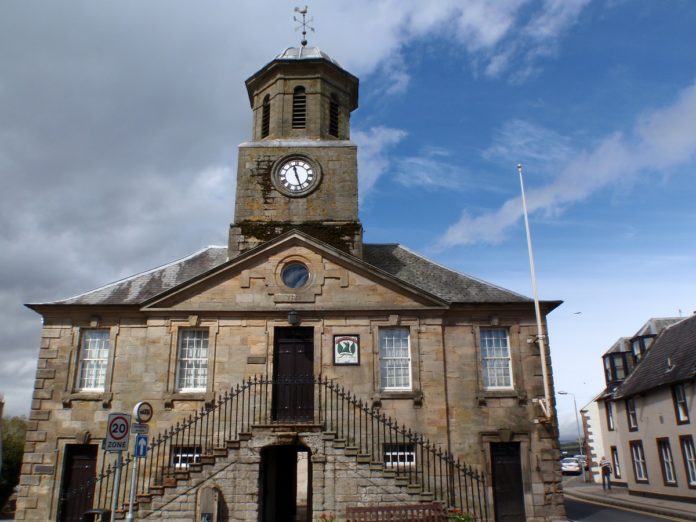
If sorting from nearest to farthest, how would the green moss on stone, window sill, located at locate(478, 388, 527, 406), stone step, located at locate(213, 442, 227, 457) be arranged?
stone step, located at locate(213, 442, 227, 457) < window sill, located at locate(478, 388, 527, 406) < the green moss on stone

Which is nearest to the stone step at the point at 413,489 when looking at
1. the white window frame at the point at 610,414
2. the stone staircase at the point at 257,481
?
the stone staircase at the point at 257,481

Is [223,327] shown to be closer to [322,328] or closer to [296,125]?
[322,328]

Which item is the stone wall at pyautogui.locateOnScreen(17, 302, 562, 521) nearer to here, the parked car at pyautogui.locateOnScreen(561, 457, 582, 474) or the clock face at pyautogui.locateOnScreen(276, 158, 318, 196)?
the clock face at pyautogui.locateOnScreen(276, 158, 318, 196)

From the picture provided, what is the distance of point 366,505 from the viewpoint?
46.1ft

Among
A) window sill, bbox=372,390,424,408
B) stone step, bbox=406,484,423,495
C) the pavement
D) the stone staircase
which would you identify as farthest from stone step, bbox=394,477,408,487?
the pavement

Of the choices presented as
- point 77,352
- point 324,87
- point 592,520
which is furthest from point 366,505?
point 324,87

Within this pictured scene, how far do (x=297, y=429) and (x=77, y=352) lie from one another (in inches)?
324

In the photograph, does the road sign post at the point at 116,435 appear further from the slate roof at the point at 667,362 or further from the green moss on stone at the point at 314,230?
the slate roof at the point at 667,362

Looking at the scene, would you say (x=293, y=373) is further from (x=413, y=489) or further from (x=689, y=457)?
(x=689, y=457)

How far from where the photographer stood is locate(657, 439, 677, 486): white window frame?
24.3 meters

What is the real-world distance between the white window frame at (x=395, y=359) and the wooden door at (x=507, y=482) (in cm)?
335

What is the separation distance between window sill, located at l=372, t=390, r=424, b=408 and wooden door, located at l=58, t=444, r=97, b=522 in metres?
8.61

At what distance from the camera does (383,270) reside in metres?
19.2

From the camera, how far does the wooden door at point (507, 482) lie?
1692 cm
